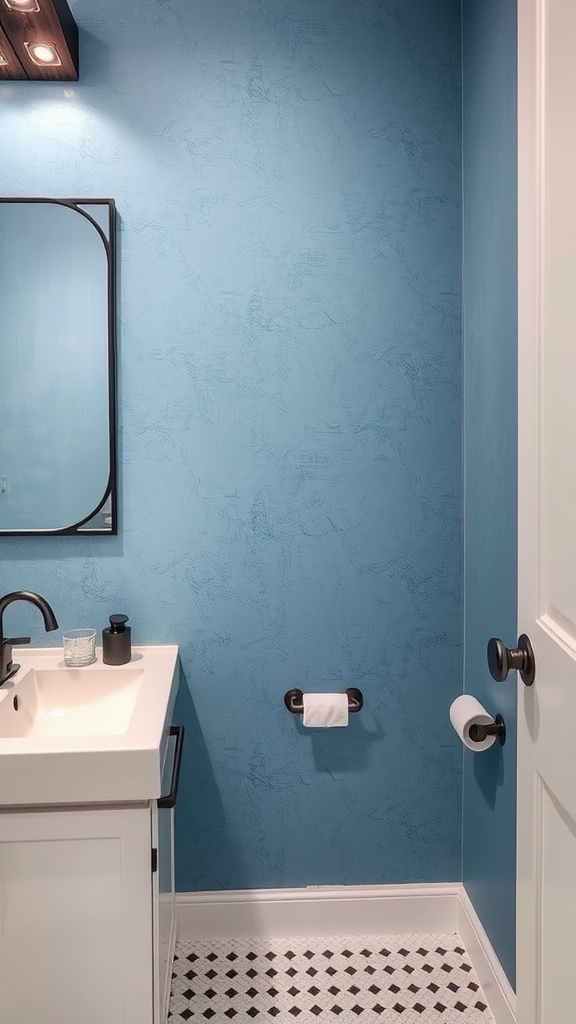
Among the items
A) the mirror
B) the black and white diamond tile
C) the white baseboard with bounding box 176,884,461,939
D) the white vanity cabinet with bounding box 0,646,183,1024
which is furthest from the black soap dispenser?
the black and white diamond tile

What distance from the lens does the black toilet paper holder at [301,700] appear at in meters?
1.92

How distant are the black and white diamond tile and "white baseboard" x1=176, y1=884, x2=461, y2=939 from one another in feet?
0.08

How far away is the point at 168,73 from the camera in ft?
6.06

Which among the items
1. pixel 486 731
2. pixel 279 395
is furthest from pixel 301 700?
pixel 279 395

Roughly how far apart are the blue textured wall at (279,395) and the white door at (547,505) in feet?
2.39

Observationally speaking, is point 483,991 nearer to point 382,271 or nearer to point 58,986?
point 58,986

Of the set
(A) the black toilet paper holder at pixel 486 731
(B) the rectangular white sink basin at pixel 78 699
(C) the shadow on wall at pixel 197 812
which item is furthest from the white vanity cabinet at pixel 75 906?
(A) the black toilet paper holder at pixel 486 731

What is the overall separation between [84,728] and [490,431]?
108cm

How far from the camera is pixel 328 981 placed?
72.5 inches

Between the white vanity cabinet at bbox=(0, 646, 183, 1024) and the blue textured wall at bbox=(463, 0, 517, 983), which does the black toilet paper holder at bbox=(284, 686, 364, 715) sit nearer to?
the blue textured wall at bbox=(463, 0, 517, 983)

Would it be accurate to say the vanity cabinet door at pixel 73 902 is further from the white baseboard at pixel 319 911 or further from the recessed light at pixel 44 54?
the recessed light at pixel 44 54

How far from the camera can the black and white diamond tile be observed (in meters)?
1.74

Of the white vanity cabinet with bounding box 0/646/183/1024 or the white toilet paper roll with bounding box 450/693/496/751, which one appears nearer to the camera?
the white vanity cabinet with bounding box 0/646/183/1024

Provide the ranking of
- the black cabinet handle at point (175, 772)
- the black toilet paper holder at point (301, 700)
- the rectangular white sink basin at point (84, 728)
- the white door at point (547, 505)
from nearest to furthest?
the white door at point (547, 505) < the rectangular white sink basin at point (84, 728) < the black cabinet handle at point (175, 772) < the black toilet paper holder at point (301, 700)
